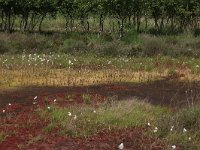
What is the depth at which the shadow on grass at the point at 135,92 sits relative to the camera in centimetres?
1430

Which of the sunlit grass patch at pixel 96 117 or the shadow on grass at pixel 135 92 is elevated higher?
the sunlit grass patch at pixel 96 117

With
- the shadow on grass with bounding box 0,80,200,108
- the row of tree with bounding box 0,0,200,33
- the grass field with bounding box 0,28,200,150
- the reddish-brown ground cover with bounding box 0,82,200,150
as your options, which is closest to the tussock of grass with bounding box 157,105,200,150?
the grass field with bounding box 0,28,200,150

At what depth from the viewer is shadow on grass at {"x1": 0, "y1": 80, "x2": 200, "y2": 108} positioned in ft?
46.9

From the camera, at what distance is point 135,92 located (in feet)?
52.2

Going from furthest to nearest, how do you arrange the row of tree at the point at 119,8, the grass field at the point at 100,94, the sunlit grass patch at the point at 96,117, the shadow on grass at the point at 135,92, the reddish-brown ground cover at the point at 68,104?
the row of tree at the point at 119,8 → the shadow on grass at the point at 135,92 → the sunlit grass patch at the point at 96,117 → the grass field at the point at 100,94 → the reddish-brown ground cover at the point at 68,104

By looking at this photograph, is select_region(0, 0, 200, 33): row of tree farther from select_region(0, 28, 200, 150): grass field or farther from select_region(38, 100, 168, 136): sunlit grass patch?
select_region(38, 100, 168, 136): sunlit grass patch

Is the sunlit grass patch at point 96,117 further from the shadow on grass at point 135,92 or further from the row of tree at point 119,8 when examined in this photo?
the row of tree at point 119,8

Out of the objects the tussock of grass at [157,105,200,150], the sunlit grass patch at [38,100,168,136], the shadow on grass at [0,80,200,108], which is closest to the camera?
the tussock of grass at [157,105,200,150]

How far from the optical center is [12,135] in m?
10.3

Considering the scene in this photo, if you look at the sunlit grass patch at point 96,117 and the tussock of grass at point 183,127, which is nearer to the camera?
the tussock of grass at point 183,127

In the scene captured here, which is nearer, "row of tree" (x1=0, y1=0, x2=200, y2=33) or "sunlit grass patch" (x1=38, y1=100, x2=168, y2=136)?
"sunlit grass patch" (x1=38, y1=100, x2=168, y2=136)

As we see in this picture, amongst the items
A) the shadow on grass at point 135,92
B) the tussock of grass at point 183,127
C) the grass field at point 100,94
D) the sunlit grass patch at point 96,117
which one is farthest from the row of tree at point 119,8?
the tussock of grass at point 183,127

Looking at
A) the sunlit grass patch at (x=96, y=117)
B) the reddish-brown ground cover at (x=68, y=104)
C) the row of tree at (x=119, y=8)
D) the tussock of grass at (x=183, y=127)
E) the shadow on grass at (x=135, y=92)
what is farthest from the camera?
the row of tree at (x=119, y=8)

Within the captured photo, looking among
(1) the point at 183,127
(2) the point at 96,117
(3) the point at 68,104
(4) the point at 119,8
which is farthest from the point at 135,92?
(4) the point at 119,8
